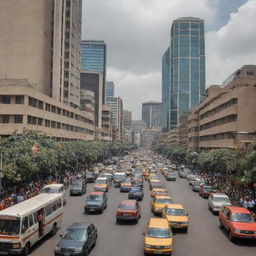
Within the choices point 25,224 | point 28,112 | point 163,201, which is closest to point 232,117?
point 28,112

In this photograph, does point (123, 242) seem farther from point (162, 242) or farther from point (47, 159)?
point (47, 159)

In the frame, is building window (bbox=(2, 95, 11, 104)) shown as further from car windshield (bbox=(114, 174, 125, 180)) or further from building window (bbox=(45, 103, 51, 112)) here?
car windshield (bbox=(114, 174, 125, 180))

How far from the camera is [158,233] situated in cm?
1697

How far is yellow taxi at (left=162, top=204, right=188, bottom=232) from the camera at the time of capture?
20.8 m

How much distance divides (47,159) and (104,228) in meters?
17.5

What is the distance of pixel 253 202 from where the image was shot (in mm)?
28344

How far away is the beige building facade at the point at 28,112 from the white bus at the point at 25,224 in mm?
22193

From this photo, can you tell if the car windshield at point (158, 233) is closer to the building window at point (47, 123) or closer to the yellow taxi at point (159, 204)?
the yellow taxi at point (159, 204)

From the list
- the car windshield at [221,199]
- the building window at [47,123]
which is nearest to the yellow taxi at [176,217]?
the car windshield at [221,199]

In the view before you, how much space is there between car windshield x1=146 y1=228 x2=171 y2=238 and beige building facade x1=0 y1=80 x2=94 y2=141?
27355 millimetres

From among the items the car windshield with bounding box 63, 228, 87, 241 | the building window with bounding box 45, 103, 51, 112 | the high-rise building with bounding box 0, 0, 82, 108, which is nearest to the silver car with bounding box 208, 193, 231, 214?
the car windshield with bounding box 63, 228, 87, 241

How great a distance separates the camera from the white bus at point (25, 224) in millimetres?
15609

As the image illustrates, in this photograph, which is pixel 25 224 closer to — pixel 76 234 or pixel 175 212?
pixel 76 234

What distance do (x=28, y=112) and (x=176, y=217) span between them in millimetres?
36298
